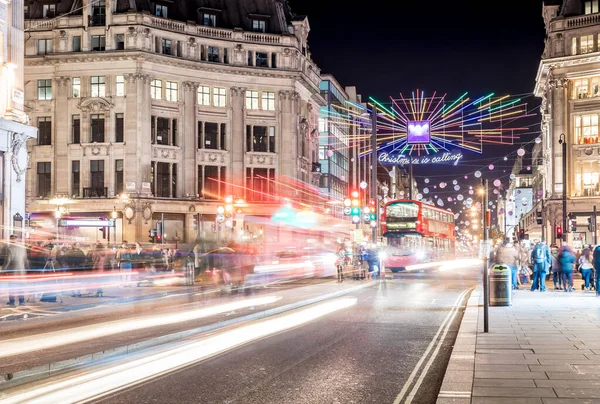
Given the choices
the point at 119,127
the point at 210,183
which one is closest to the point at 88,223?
the point at 119,127

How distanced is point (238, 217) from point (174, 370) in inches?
2107

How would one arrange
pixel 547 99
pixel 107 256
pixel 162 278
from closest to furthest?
pixel 107 256 < pixel 162 278 < pixel 547 99

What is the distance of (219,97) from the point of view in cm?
6569

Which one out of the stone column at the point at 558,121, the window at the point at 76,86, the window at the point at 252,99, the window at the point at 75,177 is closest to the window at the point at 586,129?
the stone column at the point at 558,121

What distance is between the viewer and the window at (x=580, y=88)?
64.1 meters

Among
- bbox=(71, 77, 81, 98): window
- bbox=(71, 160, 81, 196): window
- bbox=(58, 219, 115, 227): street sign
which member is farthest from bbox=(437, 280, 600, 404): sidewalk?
bbox=(71, 77, 81, 98): window

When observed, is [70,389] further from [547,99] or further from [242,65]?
[547,99]

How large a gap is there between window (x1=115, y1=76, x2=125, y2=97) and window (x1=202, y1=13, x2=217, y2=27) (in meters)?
9.54

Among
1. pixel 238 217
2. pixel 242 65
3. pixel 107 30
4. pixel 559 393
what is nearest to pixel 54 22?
pixel 107 30

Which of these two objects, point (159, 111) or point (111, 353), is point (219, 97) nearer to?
point (159, 111)

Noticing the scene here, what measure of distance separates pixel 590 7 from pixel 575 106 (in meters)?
8.52

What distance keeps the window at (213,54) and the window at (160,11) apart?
4.69 metres

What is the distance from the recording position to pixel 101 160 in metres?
61.7

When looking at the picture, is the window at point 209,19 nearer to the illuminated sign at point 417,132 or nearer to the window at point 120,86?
the window at point 120,86
